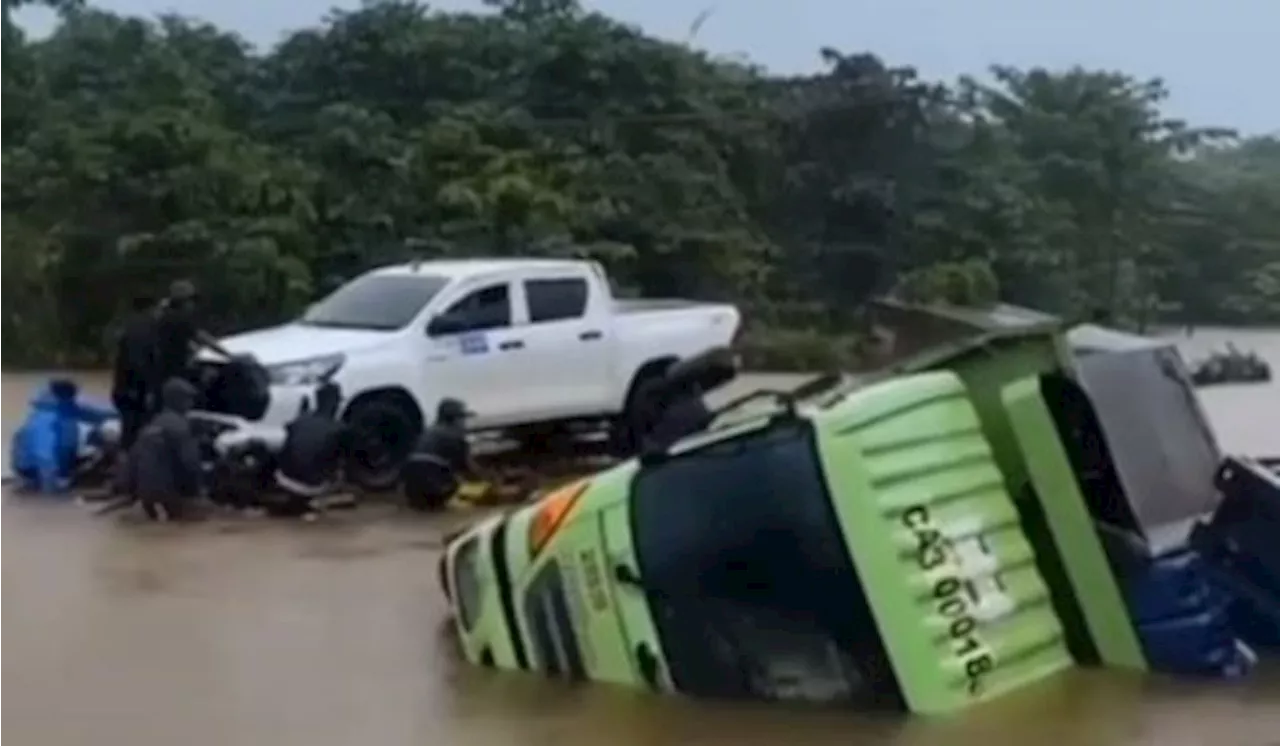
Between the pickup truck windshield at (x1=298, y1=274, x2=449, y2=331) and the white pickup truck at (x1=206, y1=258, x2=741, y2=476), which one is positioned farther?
the pickup truck windshield at (x1=298, y1=274, x2=449, y2=331)

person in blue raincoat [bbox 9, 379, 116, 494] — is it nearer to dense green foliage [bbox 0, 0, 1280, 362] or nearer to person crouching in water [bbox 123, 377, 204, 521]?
person crouching in water [bbox 123, 377, 204, 521]

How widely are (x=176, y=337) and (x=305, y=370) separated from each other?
3.59 feet

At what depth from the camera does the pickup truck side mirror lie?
69.9 ft

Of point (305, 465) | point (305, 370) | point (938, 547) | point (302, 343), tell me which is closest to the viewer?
point (938, 547)

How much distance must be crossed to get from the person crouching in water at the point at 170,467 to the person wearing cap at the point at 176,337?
106 centimetres

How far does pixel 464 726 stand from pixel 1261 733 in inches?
128

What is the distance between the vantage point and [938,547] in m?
10.7

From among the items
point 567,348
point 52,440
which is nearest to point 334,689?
point 52,440

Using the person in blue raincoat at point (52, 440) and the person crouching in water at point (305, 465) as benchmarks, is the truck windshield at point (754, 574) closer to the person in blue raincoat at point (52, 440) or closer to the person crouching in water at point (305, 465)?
the person crouching in water at point (305, 465)

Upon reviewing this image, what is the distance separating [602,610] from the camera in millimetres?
11328

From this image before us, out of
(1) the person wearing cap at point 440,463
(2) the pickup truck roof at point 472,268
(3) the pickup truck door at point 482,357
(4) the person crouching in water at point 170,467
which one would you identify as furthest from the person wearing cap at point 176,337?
(2) the pickup truck roof at point 472,268

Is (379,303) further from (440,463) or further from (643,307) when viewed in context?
(440,463)

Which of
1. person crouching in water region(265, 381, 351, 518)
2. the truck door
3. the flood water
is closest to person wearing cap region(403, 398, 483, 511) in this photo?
person crouching in water region(265, 381, 351, 518)

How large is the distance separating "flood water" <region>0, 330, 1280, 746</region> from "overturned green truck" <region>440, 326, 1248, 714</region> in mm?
173
